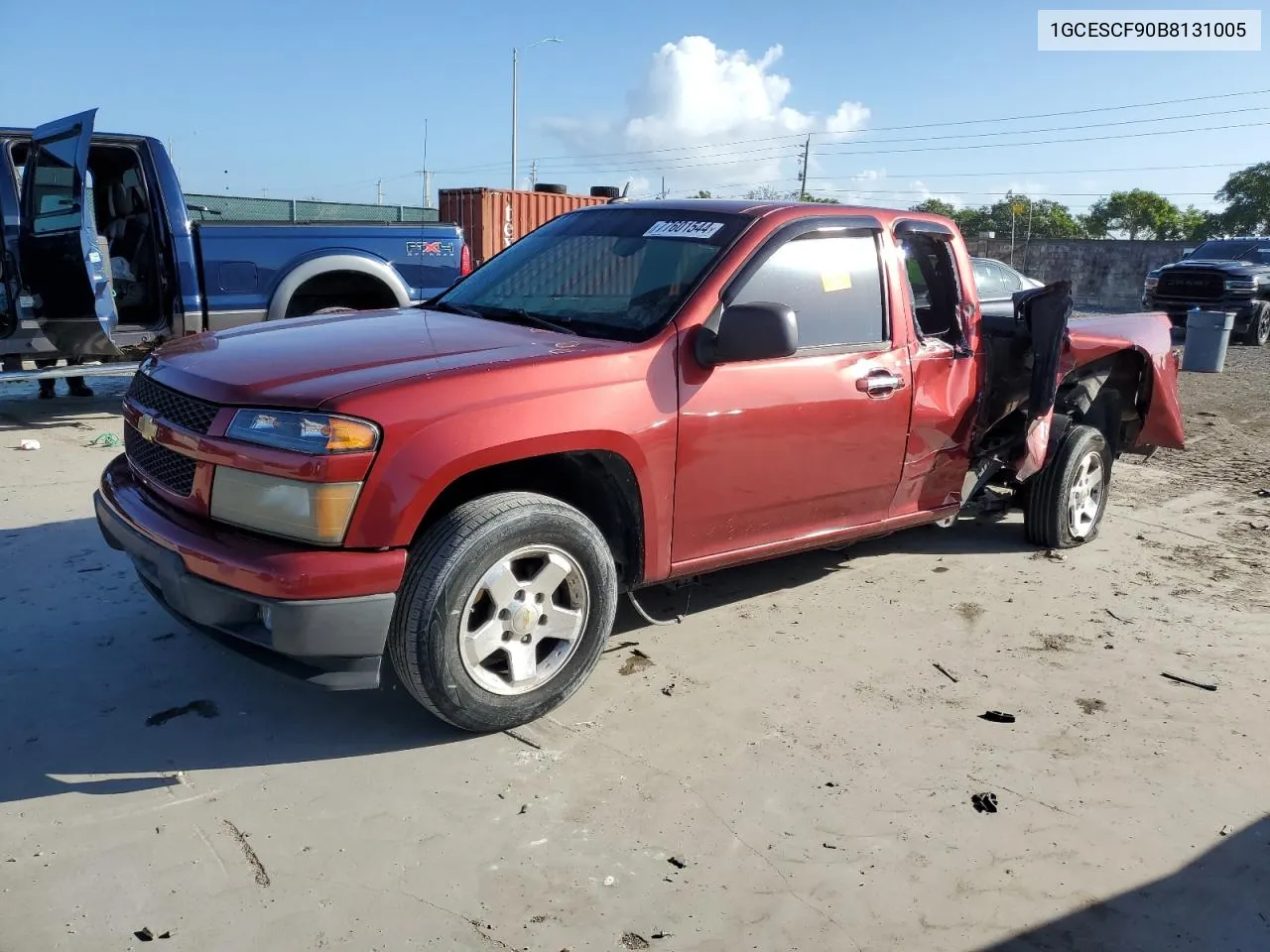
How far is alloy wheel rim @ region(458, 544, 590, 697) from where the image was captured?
124 inches

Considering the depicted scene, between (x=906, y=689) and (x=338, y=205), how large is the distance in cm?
2004

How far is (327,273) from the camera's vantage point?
8.34m

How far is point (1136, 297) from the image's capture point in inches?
1284

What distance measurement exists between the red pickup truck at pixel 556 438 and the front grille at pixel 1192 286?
15279 mm

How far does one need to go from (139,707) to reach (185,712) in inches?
6.3

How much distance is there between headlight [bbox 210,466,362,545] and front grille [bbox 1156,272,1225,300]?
18.7 meters

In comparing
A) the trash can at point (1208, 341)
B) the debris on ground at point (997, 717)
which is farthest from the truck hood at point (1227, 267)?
the debris on ground at point (997, 717)

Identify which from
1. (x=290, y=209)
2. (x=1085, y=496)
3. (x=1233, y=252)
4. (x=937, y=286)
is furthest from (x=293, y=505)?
(x=1233, y=252)

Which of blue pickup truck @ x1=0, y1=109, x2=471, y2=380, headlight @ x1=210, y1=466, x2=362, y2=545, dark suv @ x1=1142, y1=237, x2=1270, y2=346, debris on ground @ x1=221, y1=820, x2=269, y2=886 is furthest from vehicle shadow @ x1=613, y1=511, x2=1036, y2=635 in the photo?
dark suv @ x1=1142, y1=237, x2=1270, y2=346

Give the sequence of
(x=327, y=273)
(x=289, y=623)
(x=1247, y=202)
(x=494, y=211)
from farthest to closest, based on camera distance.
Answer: (x=1247, y=202), (x=494, y=211), (x=327, y=273), (x=289, y=623)

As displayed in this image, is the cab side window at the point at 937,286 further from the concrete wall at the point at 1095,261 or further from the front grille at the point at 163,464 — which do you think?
the concrete wall at the point at 1095,261

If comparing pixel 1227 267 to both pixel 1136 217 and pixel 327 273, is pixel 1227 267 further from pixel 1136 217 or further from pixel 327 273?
pixel 1136 217

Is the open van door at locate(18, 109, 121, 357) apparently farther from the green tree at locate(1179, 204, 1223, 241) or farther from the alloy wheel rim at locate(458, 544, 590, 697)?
the green tree at locate(1179, 204, 1223, 241)

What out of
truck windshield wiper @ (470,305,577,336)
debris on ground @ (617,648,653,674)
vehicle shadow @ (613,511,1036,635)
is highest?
truck windshield wiper @ (470,305,577,336)
